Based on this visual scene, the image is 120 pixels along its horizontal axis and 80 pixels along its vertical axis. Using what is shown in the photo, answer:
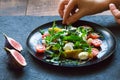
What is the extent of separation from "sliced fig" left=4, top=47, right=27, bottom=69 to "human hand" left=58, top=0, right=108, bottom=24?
0.28 metres

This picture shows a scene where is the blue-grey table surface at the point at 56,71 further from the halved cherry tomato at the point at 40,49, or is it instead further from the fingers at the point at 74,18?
the fingers at the point at 74,18

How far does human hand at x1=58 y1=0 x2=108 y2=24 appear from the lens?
1176 mm

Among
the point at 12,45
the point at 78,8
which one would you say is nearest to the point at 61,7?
the point at 78,8

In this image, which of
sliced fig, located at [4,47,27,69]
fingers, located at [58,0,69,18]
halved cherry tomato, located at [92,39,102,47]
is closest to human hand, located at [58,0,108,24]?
fingers, located at [58,0,69,18]

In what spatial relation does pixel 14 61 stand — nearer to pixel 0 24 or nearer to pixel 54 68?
pixel 54 68

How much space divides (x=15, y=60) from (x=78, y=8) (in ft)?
1.31

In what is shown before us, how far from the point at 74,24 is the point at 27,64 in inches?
12.2

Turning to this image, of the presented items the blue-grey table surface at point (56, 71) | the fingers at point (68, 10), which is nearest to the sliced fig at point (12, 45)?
the blue-grey table surface at point (56, 71)

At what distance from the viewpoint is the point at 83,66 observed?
957 millimetres

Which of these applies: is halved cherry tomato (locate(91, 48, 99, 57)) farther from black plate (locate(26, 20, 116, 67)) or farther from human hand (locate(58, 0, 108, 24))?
human hand (locate(58, 0, 108, 24))

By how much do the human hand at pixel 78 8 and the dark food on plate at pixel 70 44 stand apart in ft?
0.14

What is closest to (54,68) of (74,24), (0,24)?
(74,24)

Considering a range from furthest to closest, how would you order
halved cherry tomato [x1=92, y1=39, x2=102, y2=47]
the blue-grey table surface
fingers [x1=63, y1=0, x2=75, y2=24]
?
1. fingers [x1=63, y1=0, x2=75, y2=24]
2. halved cherry tomato [x1=92, y1=39, x2=102, y2=47]
3. the blue-grey table surface

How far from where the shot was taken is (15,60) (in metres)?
0.96
